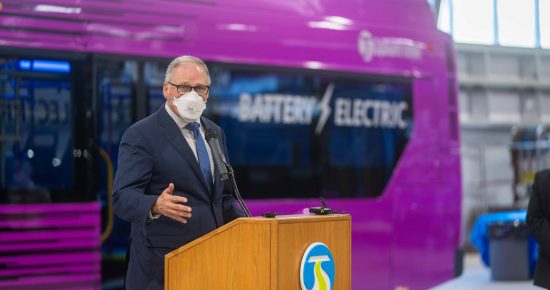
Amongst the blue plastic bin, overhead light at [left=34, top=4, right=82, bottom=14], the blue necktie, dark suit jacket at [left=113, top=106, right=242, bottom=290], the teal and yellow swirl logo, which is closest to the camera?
the teal and yellow swirl logo

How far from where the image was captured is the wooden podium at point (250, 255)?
287 cm

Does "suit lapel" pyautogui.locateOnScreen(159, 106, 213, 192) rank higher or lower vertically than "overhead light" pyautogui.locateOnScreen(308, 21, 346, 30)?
lower

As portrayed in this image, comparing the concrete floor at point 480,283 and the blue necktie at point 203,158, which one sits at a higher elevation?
the blue necktie at point 203,158

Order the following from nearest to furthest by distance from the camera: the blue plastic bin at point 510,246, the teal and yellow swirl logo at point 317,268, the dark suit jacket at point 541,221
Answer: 1. the teal and yellow swirl logo at point 317,268
2. the dark suit jacket at point 541,221
3. the blue plastic bin at point 510,246

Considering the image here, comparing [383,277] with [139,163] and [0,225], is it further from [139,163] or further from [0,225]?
[139,163]

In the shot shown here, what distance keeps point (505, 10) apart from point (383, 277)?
37.5ft

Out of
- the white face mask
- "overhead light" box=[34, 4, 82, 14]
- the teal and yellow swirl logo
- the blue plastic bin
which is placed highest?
"overhead light" box=[34, 4, 82, 14]

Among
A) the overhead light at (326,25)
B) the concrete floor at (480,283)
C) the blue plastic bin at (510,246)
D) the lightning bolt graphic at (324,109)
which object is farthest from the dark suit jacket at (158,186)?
the blue plastic bin at (510,246)

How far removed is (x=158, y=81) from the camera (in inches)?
229

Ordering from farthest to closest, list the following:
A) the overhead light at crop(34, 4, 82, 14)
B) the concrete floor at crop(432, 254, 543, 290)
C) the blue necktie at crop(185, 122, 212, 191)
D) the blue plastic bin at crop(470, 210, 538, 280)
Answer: the blue plastic bin at crop(470, 210, 538, 280) → the concrete floor at crop(432, 254, 543, 290) → the overhead light at crop(34, 4, 82, 14) → the blue necktie at crop(185, 122, 212, 191)

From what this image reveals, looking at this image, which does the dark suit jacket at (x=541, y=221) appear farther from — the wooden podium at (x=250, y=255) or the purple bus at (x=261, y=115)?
the purple bus at (x=261, y=115)

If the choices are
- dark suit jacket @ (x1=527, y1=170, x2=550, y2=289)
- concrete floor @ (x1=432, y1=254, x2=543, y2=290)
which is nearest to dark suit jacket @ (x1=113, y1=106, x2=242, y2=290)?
dark suit jacket @ (x1=527, y1=170, x2=550, y2=289)

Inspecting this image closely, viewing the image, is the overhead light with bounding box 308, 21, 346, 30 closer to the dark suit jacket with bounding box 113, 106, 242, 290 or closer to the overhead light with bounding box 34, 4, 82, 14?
the overhead light with bounding box 34, 4, 82, 14

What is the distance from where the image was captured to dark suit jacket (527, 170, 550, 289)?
4523 millimetres
